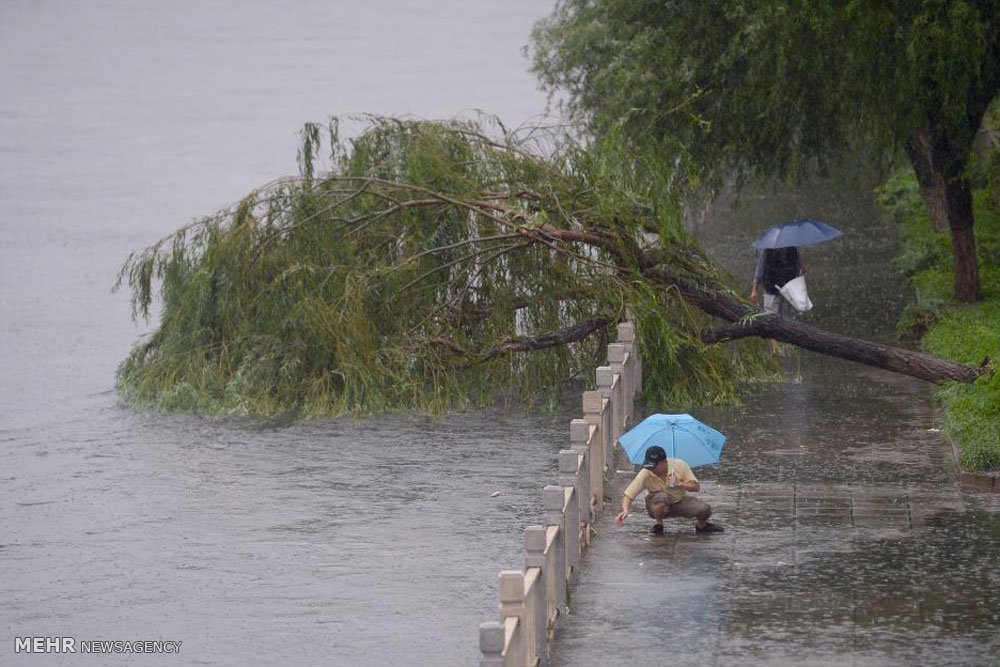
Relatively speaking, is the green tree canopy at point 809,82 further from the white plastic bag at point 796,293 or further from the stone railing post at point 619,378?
the stone railing post at point 619,378

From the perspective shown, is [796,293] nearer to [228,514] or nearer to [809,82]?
[809,82]

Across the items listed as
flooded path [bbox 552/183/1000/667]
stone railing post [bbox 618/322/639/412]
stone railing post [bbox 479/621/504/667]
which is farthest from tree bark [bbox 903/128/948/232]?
stone railing post [bbox 479/621/504/667]

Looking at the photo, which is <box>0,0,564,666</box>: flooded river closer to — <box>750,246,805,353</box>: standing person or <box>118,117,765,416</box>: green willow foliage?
<box>118,117,765,416</box>: green willow foliage

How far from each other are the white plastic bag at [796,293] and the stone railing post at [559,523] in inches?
360

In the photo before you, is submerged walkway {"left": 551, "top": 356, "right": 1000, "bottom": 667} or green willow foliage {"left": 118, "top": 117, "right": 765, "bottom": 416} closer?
submerged walkway {"left": 551, "top": 356, "right": 1000, "bottom": 667}

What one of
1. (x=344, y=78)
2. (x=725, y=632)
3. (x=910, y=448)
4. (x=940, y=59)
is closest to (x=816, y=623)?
(x=725, y=632)

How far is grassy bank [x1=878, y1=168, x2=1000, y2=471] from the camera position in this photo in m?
15.0

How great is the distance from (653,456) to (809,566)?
1.52 m

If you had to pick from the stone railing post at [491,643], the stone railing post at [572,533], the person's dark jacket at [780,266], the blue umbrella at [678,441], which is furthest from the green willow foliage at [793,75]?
the stone railing post at [491,643]

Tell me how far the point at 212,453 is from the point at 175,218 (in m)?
22.4

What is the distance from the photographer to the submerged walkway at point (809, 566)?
1041 cm

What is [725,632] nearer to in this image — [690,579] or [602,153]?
[690,579]

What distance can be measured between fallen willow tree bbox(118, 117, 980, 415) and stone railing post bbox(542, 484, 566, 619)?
5.97m

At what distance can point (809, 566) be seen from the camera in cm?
1203
